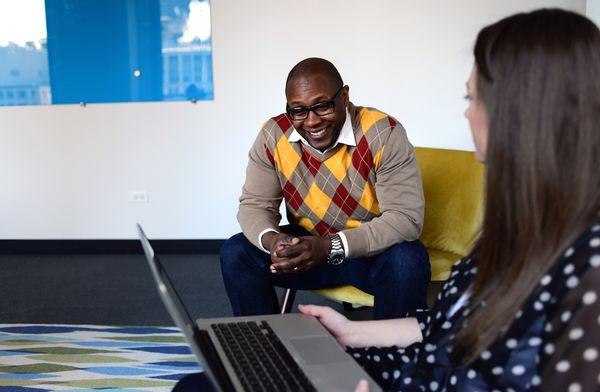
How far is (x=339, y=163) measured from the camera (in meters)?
2.02

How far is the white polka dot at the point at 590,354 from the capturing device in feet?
2.11

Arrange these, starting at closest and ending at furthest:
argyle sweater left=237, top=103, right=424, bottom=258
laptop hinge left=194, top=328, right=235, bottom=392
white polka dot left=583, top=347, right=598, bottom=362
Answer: white polka dot left=583, top=347, right=598, bottom=362, laptop hinge left=194, top=328, right=235, bottom=392, argyle sweater left=237, top=103, right=424, bottom=258

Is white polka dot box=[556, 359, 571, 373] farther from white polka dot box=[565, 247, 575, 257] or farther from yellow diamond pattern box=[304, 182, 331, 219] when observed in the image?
yellow diamond pattern box=[304, 182, 331, 219]

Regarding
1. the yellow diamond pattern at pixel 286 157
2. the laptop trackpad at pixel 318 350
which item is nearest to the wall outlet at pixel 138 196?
the yellow diamond pattern at pixel 286 157

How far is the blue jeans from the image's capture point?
1783 mm

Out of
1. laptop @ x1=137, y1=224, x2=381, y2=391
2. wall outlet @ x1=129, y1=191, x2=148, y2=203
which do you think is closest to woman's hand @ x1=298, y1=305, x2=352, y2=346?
laptop @ x1=137, y1=224, x2=381, y2=391

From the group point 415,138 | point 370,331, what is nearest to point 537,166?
point 370,331

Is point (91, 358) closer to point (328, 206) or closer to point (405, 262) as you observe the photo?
point (328, 206)

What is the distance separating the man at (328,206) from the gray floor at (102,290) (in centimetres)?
85

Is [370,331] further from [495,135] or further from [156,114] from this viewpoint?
[156,114]

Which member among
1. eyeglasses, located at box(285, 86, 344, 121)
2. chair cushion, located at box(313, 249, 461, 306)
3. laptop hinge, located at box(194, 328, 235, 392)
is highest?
eyeglasses, located at box(285, 86, 344, 121)

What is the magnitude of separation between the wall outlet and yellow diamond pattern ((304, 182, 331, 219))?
6.84ft

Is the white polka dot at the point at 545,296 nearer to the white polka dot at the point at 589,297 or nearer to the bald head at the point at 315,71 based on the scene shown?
the white polka dot at the point at 589,297

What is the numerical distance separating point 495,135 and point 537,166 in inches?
2.5
